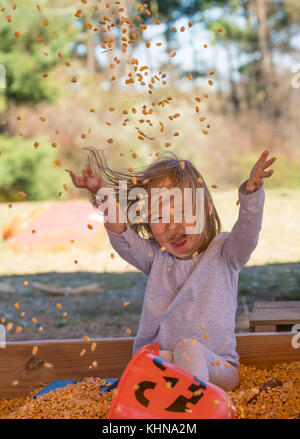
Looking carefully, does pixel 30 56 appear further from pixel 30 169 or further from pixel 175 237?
pixel 175 237

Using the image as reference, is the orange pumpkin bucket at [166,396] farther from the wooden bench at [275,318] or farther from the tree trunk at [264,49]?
the tree trunk at [264,49]

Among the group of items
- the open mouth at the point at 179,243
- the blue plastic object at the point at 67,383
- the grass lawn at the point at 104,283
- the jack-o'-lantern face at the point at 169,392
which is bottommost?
the grass lawn at the point at 104,283

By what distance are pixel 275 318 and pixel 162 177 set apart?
790mm

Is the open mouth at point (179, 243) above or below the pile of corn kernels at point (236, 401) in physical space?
above

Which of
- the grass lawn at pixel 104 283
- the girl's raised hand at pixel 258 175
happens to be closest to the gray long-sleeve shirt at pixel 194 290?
the girl's raised hand at pixel 258 175

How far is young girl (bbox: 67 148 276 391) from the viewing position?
1.85m

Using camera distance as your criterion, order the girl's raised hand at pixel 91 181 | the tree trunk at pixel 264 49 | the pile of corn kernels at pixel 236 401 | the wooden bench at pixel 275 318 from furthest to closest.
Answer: the tree trunk at pixel 264 49, the wooden bench at pixel 275 318, the girl's raised hand at pixel 91 181, the pile of corn kernels at pixel 236 401

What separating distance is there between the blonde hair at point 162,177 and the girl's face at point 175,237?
24 mm

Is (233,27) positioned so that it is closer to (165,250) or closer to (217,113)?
(217,113)

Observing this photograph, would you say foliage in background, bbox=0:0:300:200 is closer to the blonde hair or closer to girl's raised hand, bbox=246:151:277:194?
the blonde hair

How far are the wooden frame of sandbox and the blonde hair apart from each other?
1.31 feet

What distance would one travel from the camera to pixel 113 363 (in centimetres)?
208

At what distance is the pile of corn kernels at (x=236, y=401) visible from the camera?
1624mm

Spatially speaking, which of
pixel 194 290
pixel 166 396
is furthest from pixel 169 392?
pixel 194 290
